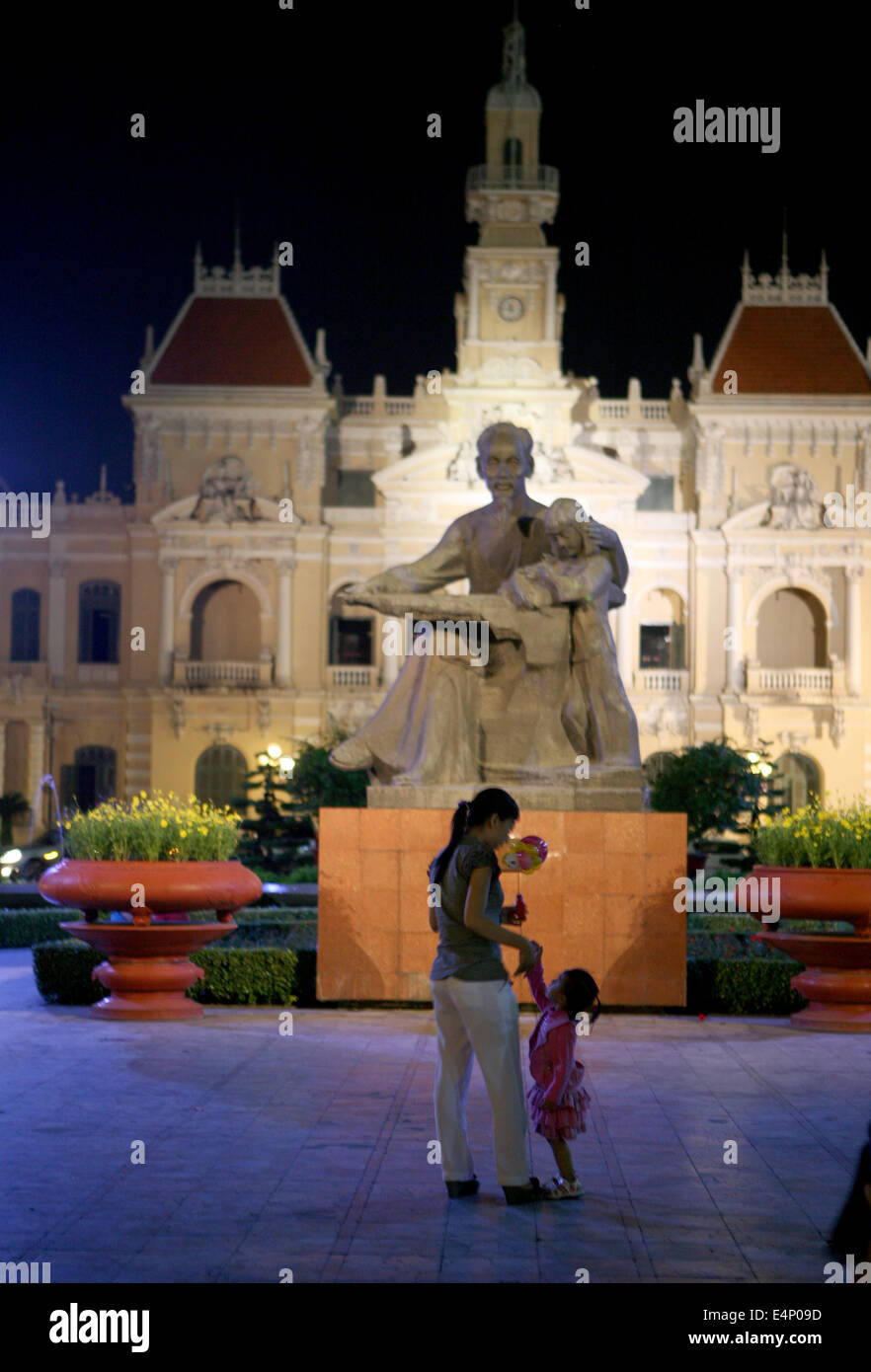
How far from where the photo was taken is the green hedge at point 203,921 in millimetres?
13305

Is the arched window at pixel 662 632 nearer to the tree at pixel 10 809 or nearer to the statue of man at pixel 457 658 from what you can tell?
the tree at pixel 10 809

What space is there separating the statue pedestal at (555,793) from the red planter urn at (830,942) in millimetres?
940

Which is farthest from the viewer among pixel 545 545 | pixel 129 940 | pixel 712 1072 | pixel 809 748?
pixel 809 748

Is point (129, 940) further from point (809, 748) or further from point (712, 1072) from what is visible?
point (809, 748)

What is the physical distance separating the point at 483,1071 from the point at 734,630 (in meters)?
38.8

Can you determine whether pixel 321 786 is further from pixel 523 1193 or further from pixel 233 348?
pixel 523 1193

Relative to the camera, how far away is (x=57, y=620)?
1786 inches

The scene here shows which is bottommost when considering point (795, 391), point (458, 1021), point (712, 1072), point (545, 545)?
point (712, 1072)

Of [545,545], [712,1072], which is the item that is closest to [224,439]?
[545,545]

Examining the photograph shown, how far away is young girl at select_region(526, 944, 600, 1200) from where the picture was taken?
20.1 feet

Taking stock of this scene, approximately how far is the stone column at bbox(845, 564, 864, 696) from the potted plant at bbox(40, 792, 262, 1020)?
34962mm
